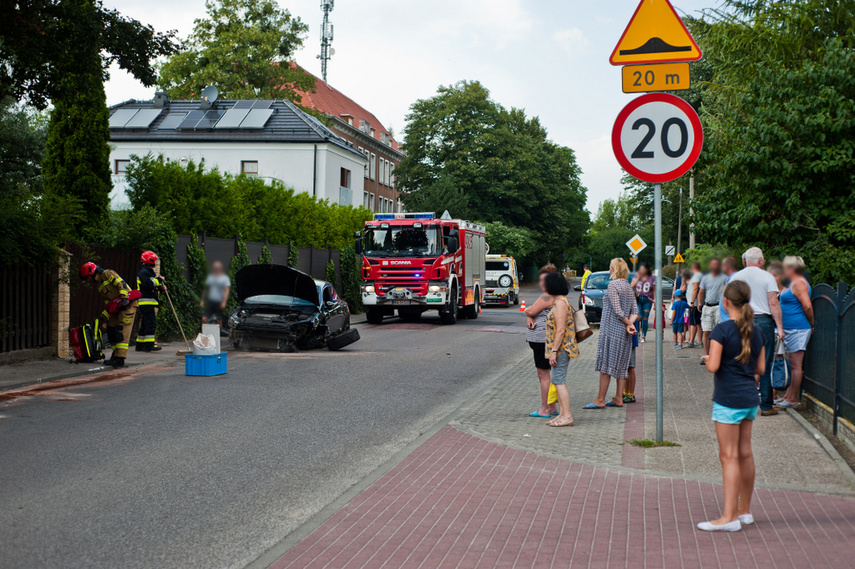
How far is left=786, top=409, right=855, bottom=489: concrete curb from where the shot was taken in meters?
6.70

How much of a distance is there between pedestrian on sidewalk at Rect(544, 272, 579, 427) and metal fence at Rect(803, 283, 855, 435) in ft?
8.37

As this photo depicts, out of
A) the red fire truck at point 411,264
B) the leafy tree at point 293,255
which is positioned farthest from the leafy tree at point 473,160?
the red fire truck at point 411,264

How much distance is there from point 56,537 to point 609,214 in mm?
161708

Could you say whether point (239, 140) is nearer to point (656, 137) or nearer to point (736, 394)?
point (656, 137)

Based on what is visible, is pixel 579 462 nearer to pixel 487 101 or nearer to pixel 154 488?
pixel 154 488

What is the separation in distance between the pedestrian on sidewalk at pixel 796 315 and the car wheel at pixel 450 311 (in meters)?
16.7

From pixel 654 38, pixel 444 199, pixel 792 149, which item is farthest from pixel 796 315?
pixel 444 199

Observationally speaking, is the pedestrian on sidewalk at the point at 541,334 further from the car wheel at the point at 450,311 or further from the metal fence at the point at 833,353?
the car wheel at the point at 450,311

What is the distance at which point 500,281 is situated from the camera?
41438 millimetres

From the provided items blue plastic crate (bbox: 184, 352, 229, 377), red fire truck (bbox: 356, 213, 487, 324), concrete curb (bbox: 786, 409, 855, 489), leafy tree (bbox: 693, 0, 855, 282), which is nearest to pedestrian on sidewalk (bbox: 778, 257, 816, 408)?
concrete curb (bbox: 786, 409, 855, 489)

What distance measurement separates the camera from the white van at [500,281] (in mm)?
41188

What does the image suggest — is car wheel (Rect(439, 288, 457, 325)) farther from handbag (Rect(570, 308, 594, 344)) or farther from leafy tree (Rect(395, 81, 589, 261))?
leafy tree (Rect(395, 81, 589, 261))

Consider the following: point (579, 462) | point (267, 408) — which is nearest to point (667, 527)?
point (579, 462)

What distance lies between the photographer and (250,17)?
103 feet
